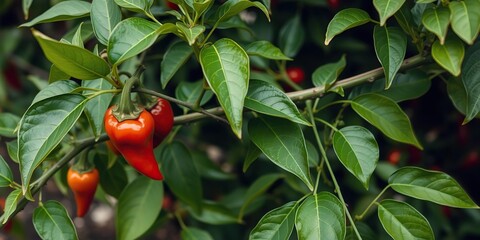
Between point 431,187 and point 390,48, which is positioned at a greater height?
point 390,48

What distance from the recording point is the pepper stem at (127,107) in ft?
3.67

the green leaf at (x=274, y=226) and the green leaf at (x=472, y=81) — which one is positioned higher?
the green leaf at (x=472, y=81)

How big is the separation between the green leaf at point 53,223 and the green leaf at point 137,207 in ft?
0.85

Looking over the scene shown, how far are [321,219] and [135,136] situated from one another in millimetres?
317

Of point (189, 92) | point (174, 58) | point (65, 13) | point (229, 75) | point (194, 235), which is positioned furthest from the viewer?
point (194, 235)

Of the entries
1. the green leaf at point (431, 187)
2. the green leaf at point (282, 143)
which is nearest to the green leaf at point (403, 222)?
the green leaf at point (431, 187)

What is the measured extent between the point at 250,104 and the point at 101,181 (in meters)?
0.50

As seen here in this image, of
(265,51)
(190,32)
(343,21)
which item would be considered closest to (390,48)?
(343,21)

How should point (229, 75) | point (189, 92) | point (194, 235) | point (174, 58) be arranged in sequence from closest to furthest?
1. point (229, 75)
2. point (174, 58)
3. point (189, 92)
4. point (194, 235)

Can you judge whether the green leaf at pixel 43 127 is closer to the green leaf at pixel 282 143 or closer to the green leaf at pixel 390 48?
the green leaf at pixel 282 143

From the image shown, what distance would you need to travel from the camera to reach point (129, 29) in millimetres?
1038

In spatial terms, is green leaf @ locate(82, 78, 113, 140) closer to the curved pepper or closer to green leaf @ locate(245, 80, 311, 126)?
the curved pepper

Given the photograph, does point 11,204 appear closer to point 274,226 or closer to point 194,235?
point 274,226

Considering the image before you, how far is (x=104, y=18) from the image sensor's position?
120cm
